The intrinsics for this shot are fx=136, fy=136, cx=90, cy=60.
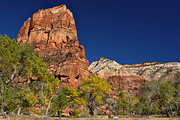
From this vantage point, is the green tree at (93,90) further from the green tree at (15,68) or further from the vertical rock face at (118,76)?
the vertical rock face at (118,76)

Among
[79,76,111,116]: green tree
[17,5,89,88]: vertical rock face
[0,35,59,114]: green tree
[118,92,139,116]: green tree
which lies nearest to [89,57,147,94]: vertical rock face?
[17,5,89,88]: vertical rock face

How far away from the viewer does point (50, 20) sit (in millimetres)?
111812

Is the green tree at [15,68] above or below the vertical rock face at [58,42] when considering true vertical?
below

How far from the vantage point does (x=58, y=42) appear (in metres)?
98.5

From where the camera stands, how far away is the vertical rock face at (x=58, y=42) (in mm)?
77500

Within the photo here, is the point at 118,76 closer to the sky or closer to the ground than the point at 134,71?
closer to the ground

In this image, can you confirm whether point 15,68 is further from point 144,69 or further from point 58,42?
point 144,69

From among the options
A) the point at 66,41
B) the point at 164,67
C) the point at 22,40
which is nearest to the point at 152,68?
the point at 164,67

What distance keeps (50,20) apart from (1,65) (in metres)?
104

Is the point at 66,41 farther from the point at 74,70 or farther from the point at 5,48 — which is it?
the point at 5,48

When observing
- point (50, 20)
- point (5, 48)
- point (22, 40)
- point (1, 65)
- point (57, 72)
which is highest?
point (50, 20)

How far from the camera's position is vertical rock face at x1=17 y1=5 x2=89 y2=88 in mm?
77500

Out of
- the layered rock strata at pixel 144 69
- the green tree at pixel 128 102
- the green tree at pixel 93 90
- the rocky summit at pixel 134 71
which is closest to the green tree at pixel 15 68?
the green tree at pixel 93 90

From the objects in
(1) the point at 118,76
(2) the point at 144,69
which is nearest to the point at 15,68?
(1) the point at 118,76
